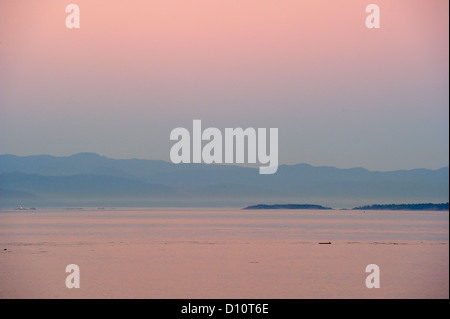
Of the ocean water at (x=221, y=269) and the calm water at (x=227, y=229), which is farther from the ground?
the calm water at (x=227, y=229)

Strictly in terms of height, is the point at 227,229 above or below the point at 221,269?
above

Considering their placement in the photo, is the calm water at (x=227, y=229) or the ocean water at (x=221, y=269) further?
the calm water at (x=227, y=229)

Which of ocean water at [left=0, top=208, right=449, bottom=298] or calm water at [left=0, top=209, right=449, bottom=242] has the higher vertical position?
calm water at [left=0, top=209, right=449, bottom=242]

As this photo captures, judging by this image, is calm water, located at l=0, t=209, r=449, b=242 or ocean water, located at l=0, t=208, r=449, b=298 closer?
ocean water, located at l=0, t=208, r=449, b=298

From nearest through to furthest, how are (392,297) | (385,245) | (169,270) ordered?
(392,297) → (169,270) → (385,245)

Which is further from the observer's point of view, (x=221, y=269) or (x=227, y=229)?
(x=227, y=229)

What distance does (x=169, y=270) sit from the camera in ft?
107

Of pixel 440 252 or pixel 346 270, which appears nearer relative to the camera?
pixel 346 270

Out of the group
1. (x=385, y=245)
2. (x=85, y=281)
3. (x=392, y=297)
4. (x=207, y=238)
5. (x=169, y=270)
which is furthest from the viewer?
(x=207, y=238)

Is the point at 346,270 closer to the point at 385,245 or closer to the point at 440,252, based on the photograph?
the point at 440,252
